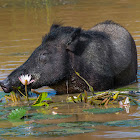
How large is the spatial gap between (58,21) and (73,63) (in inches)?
392

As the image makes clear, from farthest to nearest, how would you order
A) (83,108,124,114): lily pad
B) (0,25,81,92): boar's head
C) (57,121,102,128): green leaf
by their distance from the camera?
(0,25,81,92): boar's head
(83,108,124,114): lily pad
(57,121,102,128): green leaf

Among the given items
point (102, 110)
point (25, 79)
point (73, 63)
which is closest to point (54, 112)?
point (102, 110)

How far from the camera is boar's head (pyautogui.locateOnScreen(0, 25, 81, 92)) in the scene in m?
7.88

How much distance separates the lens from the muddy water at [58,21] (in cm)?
604

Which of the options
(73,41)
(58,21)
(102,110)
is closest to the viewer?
(102,110)

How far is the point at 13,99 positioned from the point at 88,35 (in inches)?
78.8

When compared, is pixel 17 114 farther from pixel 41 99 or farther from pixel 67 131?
pixel 67 131

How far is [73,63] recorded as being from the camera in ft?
26.7

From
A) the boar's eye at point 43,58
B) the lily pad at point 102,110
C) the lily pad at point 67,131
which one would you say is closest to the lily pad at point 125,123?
the lily pad at point 67,131

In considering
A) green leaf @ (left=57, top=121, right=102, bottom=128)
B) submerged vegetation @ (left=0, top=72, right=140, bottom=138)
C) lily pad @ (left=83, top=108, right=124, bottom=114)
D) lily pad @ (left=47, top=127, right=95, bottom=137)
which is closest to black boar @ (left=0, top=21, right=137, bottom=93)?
submerged vegetation @ (left=0, top=72, right=140, bottom=138)

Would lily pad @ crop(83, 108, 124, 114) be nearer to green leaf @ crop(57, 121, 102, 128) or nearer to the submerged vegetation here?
the submerged vegetation

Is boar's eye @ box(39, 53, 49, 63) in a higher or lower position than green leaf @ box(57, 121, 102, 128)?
higher

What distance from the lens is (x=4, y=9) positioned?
24156 millimetres

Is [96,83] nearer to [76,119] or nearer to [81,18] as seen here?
[76,119]
